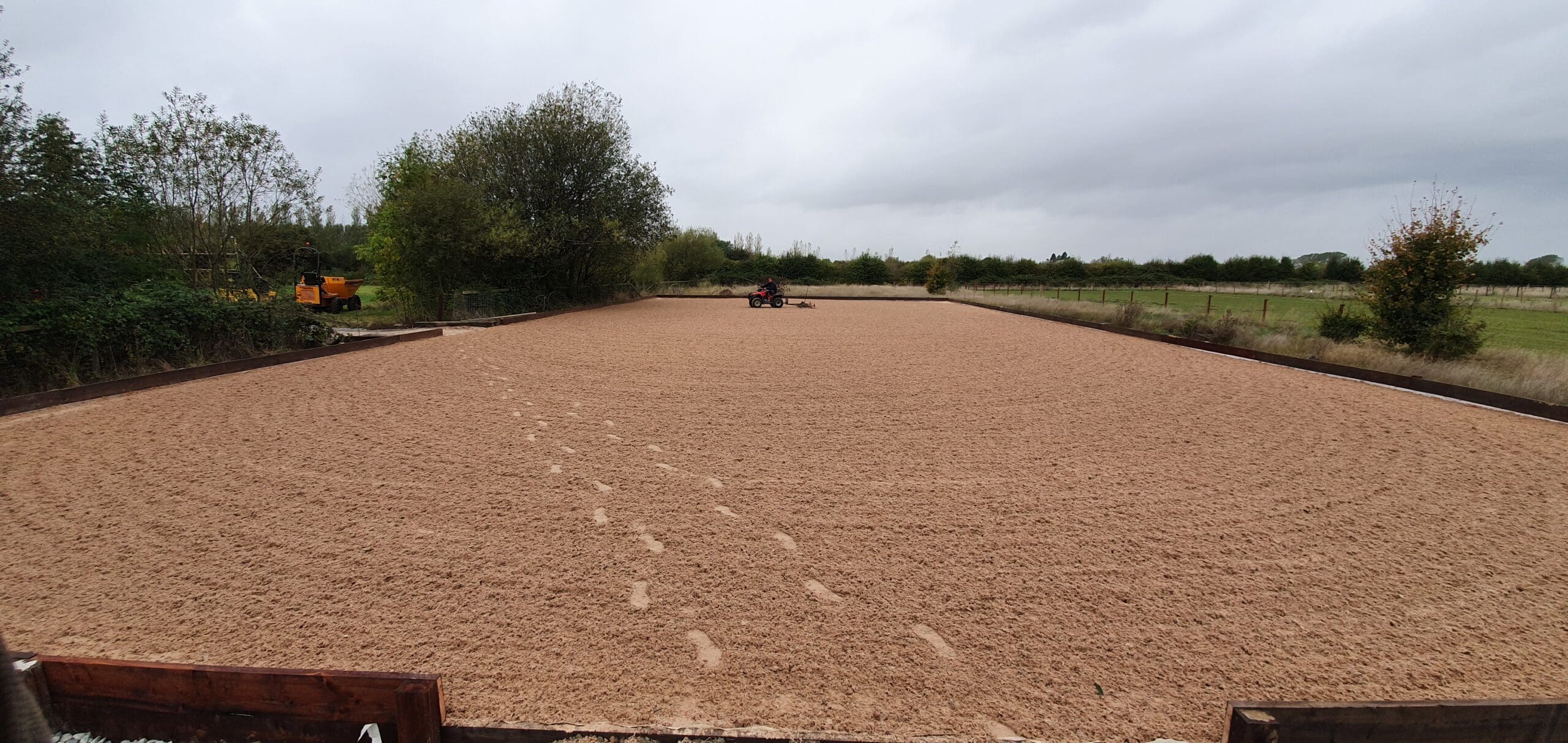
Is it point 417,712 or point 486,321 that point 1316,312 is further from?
point 486,321

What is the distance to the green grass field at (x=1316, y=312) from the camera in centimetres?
1443

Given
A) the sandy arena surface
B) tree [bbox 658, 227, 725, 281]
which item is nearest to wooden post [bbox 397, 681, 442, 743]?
the sandy arena surface

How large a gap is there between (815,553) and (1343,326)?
12484mm

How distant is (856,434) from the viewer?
5625 millimetres

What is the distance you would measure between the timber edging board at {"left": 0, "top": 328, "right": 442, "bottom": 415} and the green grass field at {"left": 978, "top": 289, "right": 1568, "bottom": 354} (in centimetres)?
1625

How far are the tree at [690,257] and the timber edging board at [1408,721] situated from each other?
123 ft

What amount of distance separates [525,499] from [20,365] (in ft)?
22.7

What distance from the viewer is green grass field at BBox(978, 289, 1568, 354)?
14430 millimetres

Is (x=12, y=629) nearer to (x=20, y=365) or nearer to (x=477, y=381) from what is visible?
(x=477, y=381)

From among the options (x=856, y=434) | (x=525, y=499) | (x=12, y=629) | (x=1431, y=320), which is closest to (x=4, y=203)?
(x=12, y=629)

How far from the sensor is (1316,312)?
51.9 ft

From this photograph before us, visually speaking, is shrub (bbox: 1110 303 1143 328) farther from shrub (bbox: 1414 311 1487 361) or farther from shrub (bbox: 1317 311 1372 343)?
shrub (bbox: 1414 311 1487 361)

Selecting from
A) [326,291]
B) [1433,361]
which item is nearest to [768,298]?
[326,291]

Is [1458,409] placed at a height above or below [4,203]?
below
